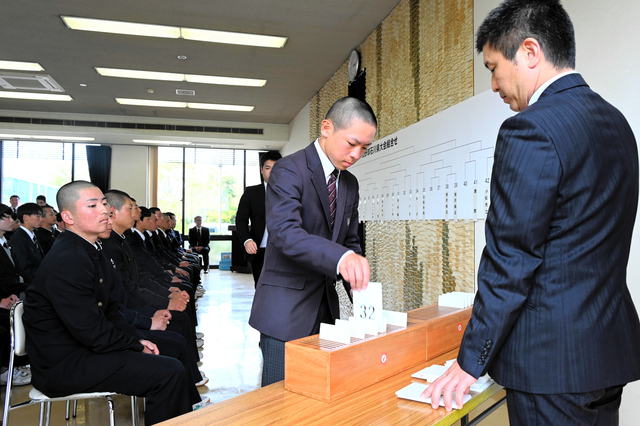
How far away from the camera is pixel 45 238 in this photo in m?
6.23

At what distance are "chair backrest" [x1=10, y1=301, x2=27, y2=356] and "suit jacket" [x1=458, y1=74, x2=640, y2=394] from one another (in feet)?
7.09

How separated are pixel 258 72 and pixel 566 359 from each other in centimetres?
653

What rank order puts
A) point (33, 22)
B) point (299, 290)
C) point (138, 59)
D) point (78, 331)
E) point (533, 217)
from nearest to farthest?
point (533, 217) < point (299, 290) < point (78, 331) < point (33, 22) < point (138, 59)

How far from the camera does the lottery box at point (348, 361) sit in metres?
1.18

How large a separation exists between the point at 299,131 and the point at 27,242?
5.54 meters

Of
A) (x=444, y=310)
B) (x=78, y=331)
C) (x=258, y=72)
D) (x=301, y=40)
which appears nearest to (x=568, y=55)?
(x=444, y=310)

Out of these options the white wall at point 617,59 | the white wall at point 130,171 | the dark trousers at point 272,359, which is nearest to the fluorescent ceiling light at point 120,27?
the white wall at point 617,59

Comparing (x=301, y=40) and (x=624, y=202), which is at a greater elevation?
(x=301, y=40)

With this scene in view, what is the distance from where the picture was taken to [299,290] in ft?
5.14

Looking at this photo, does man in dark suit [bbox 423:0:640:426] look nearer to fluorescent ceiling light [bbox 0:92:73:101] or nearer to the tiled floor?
the tiled floor

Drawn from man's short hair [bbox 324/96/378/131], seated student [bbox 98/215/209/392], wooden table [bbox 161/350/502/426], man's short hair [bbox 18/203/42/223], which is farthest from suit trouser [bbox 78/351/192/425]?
man's short hair [bbox 18/203/42/223]

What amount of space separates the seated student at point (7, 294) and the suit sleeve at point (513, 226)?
3.36 meters

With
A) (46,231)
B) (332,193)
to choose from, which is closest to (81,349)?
(332,193)

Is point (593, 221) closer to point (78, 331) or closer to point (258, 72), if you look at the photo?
point (78, 331)
